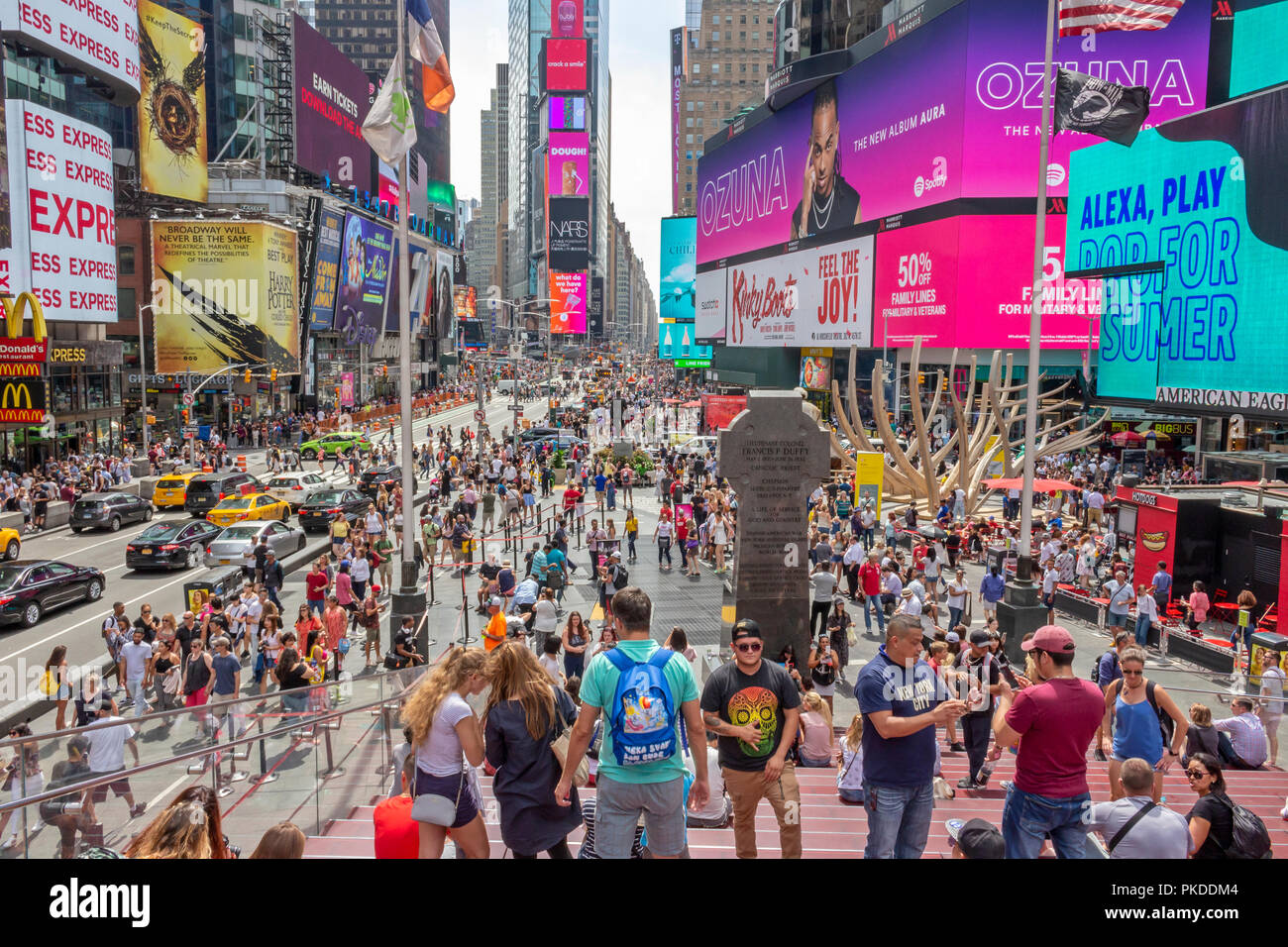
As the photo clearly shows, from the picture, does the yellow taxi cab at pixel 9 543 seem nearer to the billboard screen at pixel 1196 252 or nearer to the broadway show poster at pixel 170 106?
the billboard screen at pixel 1196 252

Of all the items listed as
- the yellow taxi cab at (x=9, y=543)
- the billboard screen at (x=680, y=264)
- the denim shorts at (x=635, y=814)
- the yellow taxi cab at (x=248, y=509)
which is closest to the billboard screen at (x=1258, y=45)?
the yellow taxi cab at (x=248, y=509)

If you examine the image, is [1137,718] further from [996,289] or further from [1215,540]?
[996,289]

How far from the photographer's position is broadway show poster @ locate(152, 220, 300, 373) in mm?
56406

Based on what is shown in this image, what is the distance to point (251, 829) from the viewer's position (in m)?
6.77

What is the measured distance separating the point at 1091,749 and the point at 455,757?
7944 millimetres

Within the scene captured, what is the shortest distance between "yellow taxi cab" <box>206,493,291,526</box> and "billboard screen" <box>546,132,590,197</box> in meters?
141

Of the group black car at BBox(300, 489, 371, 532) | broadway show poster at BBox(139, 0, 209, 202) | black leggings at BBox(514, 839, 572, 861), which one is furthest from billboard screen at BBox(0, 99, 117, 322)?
black leggings at BBox(514, 839, 572, 861)

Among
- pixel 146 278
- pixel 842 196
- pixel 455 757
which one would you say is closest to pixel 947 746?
pixel 455 757

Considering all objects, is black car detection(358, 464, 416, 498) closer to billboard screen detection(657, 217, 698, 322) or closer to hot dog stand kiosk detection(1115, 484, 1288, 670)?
hot dog stand kiosk detection(1115, 484, 1288, 670)

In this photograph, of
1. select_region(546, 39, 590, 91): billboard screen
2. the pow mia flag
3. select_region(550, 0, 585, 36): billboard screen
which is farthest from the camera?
select_region(550, 0, 585, 36): billboard screen

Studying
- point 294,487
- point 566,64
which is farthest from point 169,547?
point 566,64

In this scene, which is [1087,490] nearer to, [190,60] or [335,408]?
[190,60]

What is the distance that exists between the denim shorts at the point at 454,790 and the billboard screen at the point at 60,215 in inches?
1617
